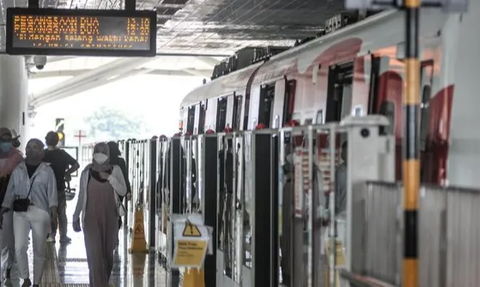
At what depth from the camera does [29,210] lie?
42.2 feet

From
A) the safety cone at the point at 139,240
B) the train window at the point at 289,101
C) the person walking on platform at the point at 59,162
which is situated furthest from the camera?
the person walking on platform at the point at 59,162

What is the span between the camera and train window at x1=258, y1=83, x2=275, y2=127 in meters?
13.6

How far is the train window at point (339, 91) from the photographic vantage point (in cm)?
995

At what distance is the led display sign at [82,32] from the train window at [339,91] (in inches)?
206

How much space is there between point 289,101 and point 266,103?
1674 millimetres

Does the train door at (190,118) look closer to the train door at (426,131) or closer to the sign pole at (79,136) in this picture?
the train door at (426,131)

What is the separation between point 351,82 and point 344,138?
317cm

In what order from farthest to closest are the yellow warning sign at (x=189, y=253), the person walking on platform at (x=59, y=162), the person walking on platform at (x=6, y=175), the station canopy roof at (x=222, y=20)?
1. the station canopy roof at (x=222, y=20)
2. the person walking on platform at (x=59, y=162)
3. the person walking on platform at (x=6, y=175)
4. the yellow warning sign at (x=189, y=253)

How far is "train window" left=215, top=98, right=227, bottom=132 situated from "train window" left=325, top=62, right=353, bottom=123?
711 cm

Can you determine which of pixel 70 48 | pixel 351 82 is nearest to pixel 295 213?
pixel 351 82

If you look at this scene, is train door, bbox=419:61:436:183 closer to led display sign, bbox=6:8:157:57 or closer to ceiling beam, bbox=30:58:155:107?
led display sign, bbox=6:8:157:57

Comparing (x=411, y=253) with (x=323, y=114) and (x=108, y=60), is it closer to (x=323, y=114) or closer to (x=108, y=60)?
(x=323, y=114)

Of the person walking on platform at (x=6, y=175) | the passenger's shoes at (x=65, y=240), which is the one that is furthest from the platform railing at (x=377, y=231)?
the passenger's shoes at (x=65, y=240)

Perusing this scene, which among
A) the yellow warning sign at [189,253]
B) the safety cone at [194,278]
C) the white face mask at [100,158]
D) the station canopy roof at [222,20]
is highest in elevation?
the station canopy roof at [222,20]
